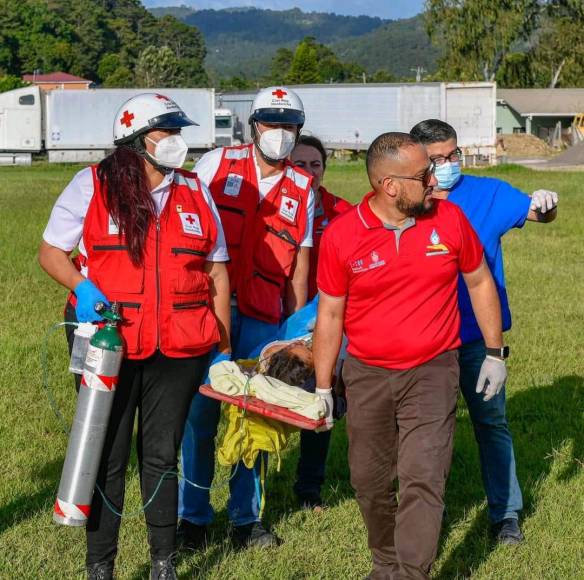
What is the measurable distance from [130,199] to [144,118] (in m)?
0.38

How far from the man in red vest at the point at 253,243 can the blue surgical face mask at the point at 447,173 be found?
2.25ft

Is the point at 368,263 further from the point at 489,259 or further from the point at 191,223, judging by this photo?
the point at 489,259

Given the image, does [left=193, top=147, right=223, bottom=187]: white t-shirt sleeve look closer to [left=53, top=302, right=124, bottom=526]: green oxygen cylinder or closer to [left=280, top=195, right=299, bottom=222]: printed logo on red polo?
[left=280, top=195, right=299, bottom=222]: printed logo on red polo

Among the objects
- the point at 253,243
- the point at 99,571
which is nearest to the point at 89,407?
the point at 99,571

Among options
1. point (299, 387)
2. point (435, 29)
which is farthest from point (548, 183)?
point (435, 29)

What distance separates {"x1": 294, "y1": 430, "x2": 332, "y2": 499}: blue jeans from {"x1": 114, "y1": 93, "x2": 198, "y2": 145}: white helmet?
2.23 m

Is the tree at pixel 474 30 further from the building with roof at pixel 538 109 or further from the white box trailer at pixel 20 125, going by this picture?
the white box trailer at pixel 20 125

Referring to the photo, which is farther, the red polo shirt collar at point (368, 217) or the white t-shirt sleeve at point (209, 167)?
the white t-shirt sleeve at point (209, 167)

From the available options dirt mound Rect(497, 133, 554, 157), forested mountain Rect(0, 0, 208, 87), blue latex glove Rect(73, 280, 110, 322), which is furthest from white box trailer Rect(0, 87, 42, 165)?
forested mountain Rect(0, 0, 208, 87)

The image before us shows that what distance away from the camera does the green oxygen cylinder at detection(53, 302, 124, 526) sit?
4301 mm

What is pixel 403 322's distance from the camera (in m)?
4.48

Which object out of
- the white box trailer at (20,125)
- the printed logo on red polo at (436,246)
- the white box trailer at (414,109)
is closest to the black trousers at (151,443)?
the printed logo on red polo at (436,246)

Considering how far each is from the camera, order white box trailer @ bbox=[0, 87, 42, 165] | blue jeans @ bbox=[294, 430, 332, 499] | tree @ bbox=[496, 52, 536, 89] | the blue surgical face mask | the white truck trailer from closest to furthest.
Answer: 1. the blue surgical face mask
2. blue jeans @ bbox=[294, 430, 332, 499]
3. the white truck trailer
4. white box trailer @ bbox=[0, 87, 42, 165]
5. tree @ bbox=[496, 52, 536, 89]

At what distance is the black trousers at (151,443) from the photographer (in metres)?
4.60
